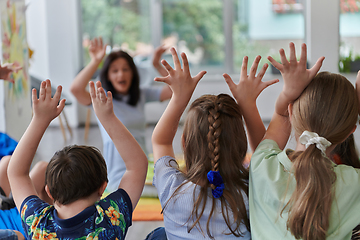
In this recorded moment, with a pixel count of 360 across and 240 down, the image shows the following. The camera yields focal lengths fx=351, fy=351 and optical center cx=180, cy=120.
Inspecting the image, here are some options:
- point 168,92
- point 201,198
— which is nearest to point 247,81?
point 201,198

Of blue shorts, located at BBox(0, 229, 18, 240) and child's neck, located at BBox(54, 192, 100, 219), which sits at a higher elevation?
child's neck, located at BBox(54, 192, 100, 219)

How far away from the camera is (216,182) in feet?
3.25

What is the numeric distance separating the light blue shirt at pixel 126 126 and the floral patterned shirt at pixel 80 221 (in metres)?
1.00

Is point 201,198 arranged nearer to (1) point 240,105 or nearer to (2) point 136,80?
(1) point 240,105

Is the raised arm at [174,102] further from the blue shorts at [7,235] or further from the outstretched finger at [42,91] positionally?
the blue shorts at [7,235]

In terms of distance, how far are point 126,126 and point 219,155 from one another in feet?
4.17

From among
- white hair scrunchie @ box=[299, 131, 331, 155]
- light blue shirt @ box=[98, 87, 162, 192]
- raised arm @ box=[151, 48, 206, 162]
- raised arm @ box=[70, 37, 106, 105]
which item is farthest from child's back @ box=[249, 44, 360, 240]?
raised arm @ box=[70, 37, 106, 105]

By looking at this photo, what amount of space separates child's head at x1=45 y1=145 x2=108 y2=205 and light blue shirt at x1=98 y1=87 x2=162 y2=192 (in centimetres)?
100

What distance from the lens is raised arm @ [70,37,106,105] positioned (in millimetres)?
2070

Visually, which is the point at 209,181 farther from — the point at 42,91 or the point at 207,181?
the point at 42,91

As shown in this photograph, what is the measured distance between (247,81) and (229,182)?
13.5 inches

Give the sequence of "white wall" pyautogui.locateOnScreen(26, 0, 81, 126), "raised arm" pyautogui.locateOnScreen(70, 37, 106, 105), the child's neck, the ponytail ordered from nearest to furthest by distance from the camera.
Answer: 1. the ponytail
2. the child's neck
3. "raised arm" pyautogui.locateOnScreen(70, 37, 106, 105)
4. "white wall" pyautogui.locateOnScreen(26, 0, 81, 126)

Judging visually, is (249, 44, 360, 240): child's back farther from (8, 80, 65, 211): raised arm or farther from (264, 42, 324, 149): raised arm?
(8, 80, 65, 211): raised arm

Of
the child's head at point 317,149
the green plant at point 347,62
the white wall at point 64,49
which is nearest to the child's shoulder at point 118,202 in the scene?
the child's head at point 317,149
